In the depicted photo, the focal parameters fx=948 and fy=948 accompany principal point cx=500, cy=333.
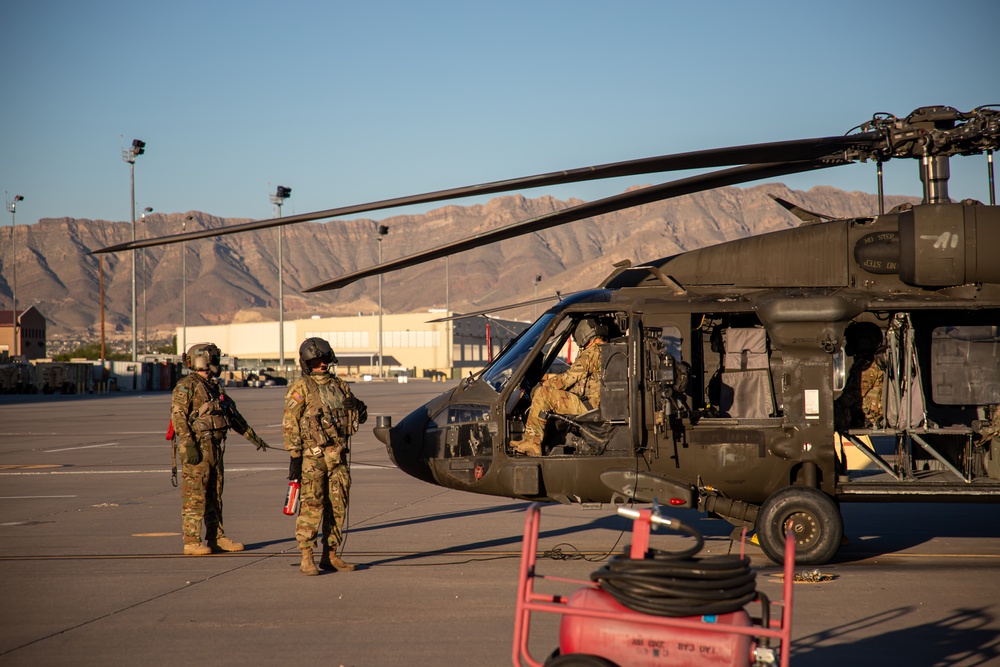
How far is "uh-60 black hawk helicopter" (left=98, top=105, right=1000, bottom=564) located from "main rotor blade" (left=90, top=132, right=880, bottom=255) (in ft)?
0.21

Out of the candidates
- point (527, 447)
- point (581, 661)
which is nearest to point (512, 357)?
point (527, 447)

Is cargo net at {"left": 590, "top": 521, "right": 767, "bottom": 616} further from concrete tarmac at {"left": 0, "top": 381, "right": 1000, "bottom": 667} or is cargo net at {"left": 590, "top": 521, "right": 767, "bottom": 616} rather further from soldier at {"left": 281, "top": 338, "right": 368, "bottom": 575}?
soldier at {"left": 281, "top": 338, "right": 368, "bottom": 575}

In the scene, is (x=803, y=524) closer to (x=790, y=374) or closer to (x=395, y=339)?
(x=790, y=374)

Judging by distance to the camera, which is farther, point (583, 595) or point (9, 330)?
point (9, 330)

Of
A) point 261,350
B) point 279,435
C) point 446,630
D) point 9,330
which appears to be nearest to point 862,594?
point 446,630

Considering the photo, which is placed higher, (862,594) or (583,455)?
(583,455)

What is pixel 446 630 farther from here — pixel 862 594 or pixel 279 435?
pixel 279 435

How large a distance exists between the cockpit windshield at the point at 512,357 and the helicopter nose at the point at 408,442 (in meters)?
0.79

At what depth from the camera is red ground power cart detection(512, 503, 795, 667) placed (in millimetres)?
4145

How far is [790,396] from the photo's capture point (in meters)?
8.50

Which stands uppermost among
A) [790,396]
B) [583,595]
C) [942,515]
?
[790,396]

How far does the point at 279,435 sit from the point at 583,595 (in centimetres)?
2025

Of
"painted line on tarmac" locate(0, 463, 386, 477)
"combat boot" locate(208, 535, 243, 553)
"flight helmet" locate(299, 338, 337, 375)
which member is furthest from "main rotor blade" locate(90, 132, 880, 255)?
"painted line on tarmac" locate(0, 463, 386, 477)

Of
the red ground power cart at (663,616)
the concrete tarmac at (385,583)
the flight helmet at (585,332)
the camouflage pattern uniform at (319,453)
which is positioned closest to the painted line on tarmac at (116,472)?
the concrete tarmac at (385,583)
